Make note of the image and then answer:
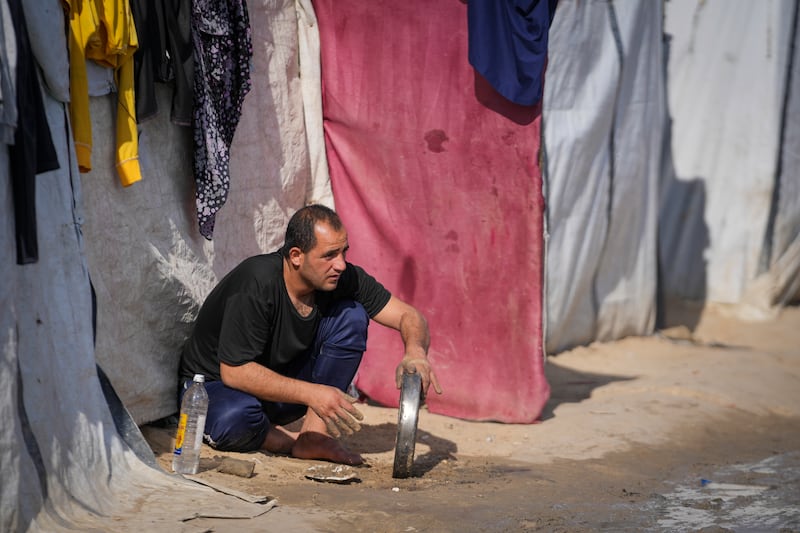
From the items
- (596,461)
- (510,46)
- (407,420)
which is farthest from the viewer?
(510,46)

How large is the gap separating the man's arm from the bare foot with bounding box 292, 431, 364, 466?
405mm

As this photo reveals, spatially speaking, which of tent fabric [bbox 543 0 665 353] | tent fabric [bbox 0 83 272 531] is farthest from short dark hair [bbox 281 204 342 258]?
tent fabric [bbox 543 0 665 353]

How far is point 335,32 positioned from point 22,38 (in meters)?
2.25

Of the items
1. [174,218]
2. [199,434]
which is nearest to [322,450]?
[199,434]

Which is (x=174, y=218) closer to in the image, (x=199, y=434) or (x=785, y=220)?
(x=199, y=434)

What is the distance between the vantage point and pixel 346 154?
5441 mm

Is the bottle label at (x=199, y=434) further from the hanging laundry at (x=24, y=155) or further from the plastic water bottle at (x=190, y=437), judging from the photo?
the hanging laundry at (x=24, y=155)

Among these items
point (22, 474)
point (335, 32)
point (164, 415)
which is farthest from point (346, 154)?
point (22, 474)

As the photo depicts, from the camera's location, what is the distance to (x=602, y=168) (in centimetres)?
691

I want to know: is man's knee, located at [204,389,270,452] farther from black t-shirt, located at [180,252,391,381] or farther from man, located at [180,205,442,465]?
black t-shirt, located at [180,252,391,381]

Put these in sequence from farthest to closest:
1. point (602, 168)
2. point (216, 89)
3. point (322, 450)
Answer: point (602, 168) < point (216, 89) < point (322, 450)

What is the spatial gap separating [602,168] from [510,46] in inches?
80.1

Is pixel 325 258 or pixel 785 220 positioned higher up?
pixel 325 258

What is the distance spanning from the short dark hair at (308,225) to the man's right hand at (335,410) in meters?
0.59
